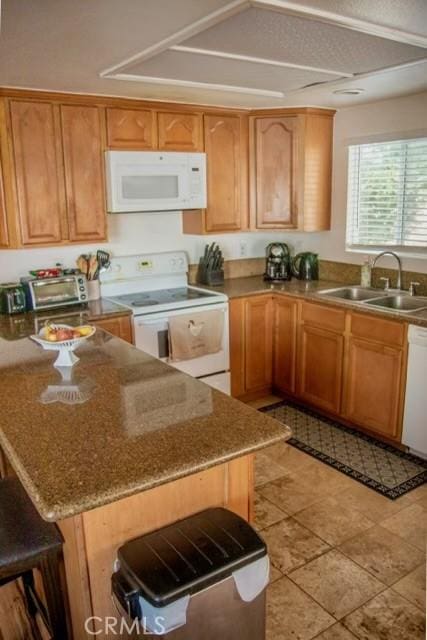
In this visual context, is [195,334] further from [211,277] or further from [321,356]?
[321,356]

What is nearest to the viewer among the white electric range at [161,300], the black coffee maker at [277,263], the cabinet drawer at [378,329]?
the cabinet drawer at [378,329]

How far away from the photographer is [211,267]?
13.9 feet

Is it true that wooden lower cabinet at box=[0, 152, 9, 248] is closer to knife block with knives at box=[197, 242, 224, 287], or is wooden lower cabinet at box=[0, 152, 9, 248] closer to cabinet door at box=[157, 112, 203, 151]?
cabinet door at box=[157, 112, 203, 151]

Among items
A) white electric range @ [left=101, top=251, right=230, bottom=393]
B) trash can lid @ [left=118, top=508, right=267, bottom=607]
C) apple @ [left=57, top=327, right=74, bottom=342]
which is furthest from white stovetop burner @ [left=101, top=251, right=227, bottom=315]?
trash can lid @ [left=118, top=508, right=267, bottom=607]

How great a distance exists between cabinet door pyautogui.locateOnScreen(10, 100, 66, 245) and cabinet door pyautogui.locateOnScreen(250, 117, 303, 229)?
1.52 m

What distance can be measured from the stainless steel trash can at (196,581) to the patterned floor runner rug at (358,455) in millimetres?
1708

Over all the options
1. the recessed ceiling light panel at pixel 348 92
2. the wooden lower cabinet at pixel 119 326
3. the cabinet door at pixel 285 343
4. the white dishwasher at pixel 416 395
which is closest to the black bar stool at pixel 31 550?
the wooden lower cabinet at pixel 119 326

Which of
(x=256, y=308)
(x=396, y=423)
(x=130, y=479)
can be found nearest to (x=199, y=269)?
(x=256, y=308)

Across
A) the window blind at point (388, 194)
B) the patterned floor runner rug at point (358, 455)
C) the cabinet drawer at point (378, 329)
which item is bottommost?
the patterned floor runner rug at point (358, 455)

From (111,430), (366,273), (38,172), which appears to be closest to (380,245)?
(366,273)

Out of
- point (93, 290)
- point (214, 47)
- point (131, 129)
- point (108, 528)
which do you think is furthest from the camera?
point (93, 290)

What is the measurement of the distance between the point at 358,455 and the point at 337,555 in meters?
0.99

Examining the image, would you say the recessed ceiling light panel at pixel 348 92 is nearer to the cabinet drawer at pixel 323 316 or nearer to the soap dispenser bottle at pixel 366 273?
the soap dispenser bottle at pixel 366 273

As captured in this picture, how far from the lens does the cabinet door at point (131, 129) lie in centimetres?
345
